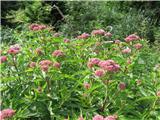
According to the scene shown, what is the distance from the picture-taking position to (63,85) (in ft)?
9.59

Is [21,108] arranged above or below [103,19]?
above

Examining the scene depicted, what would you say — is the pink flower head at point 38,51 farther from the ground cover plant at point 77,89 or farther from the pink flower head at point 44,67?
the pink flower head at point 44,67

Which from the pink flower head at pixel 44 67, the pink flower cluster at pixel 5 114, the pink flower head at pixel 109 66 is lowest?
the pink flower cluster at pixel 5 114

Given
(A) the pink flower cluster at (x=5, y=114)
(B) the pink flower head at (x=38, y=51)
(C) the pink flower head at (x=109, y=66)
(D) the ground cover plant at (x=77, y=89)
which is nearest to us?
(A) the pink flower cluster at (x=5, y=114)

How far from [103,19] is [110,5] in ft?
4.09

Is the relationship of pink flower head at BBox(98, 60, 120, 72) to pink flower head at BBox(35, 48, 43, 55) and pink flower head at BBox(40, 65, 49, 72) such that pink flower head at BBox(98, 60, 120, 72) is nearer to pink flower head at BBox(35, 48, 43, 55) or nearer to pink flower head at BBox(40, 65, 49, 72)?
pink flower head at BBox(40, 65, 49, 72)

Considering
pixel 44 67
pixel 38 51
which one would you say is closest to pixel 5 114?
pixel 44 67

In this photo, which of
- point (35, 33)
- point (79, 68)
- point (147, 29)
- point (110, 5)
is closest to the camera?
point (79, 68)

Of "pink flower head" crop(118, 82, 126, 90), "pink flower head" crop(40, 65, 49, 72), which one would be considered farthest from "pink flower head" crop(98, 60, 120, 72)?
"pink flower head" crop(40, 65, 49, 72)

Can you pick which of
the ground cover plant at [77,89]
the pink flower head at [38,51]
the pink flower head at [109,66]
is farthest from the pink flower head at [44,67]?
the pink flower head at [38,51]

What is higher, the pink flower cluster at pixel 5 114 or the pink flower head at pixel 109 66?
the pink flower head at pixel 109 66

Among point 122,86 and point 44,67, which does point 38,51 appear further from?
point 122,86

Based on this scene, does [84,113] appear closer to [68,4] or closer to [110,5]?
[68,4]

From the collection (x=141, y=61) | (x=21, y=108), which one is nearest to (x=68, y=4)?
(x=141, y=61)
